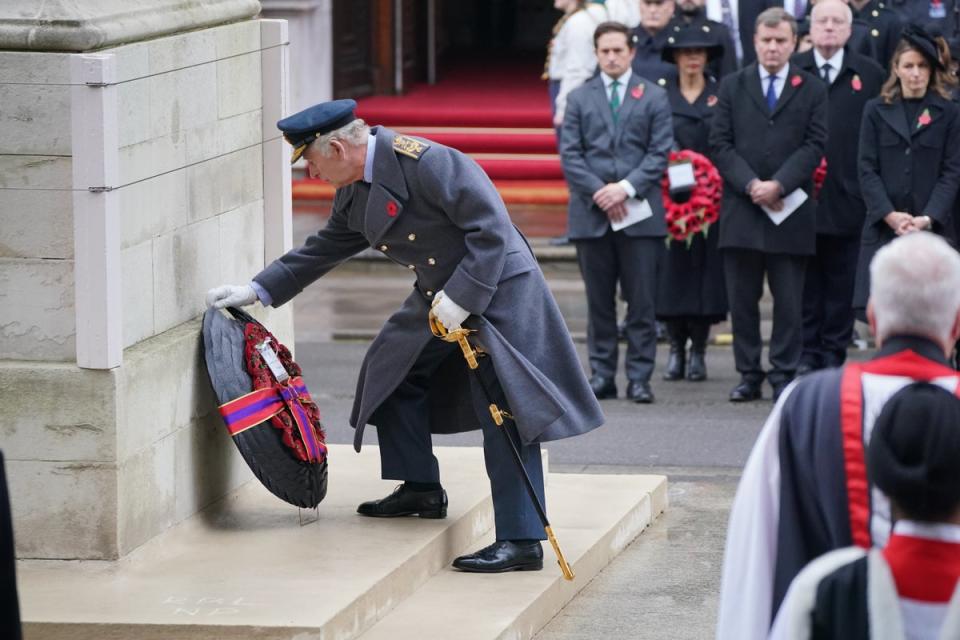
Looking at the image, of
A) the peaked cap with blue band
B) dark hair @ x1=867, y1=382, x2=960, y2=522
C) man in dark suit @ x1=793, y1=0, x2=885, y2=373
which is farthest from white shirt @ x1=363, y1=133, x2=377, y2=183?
man in dark suit @ x1=793, y1=0, x2=885, y2=373

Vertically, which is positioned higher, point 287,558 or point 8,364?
point 8,364

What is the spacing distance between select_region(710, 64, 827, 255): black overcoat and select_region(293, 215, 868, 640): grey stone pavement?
921 millimetres

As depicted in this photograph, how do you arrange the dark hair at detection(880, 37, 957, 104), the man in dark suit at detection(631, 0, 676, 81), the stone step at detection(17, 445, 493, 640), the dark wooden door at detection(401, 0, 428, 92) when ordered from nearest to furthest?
the stone step at detection(17, 445, 493, 640) < the dark hair at detection(880, 37, 957, 104) < the man in dark suit at detection(631, 0, 676, 81) < the dark wooden door at detection(401, 0, 428, 92)

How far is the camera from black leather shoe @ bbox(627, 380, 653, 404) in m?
10.1

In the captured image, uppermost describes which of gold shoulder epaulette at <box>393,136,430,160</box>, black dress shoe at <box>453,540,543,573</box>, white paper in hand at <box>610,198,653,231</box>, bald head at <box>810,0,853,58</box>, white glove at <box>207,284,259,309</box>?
bald head at <box>810,0,853,58</box>

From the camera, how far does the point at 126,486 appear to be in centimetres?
590

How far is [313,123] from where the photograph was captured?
613 cm

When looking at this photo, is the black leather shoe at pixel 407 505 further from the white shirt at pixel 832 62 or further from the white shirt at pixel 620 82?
the white shirt at pixel 832 62

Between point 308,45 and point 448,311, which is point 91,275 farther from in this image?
point 308,45

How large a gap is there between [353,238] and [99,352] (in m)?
1.18

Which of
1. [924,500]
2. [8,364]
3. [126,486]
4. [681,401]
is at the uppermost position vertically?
[924,500]

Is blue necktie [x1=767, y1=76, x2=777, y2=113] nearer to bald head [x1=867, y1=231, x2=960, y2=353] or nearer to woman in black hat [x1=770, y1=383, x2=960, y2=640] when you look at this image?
bald head [x1=867, y1=231, x2=960, y2=353]

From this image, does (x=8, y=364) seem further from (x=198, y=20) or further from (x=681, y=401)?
(x=681, y=401)

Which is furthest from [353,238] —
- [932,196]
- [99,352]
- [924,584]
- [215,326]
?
[932,196]
